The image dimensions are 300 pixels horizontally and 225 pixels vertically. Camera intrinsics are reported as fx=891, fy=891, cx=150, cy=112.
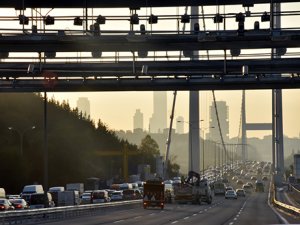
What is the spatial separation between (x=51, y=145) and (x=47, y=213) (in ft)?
242

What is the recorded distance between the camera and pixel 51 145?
12812 cm

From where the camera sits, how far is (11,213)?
155 ft

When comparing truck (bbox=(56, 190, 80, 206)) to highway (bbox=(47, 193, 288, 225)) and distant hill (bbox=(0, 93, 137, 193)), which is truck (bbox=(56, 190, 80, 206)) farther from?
distant hill (bbox=(0, 93, 137, 193))

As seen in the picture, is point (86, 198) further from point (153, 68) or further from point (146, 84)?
point (153, 68)

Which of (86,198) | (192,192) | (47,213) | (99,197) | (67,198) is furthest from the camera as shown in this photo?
(86,198)

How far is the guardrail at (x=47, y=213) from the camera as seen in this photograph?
47469 millimetres

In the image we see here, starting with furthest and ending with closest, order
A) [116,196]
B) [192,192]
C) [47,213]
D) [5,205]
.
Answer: [116,196] < [192,192] < [5,205] < [47,213]

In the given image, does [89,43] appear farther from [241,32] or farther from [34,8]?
[34,8]

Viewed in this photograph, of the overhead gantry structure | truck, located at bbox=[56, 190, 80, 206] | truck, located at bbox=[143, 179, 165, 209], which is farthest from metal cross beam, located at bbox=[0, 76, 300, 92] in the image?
truck, located at bbox=[56, 190, 80, 206]

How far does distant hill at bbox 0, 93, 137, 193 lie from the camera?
11100 centimetres

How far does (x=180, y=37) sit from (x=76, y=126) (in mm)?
125646

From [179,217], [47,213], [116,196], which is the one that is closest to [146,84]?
[179,217]

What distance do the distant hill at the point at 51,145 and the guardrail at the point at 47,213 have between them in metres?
38.7

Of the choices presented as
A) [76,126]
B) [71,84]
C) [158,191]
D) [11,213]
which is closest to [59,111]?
[76,126]
